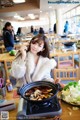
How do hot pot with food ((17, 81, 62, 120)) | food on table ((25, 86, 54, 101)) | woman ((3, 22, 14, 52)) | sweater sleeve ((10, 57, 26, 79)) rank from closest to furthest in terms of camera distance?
hot pot with food ((17, 81, 62, 120)) < food on table ((25, 86, 54, 101)) < sweater sleeve ((10, 57, 26, 79)) < woman ((3, 22, 14, 52))

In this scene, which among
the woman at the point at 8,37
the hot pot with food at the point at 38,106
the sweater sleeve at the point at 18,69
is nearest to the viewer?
the hot pot with food at the point at 38,106

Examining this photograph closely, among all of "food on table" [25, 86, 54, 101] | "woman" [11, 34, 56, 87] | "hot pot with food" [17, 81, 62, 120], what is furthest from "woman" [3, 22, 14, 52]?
"hot pot with food" [17, 81, 62, 120]

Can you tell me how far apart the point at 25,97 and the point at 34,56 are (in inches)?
33.6

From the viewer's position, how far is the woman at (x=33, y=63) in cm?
171

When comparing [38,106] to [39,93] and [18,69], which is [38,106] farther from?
[18,69]

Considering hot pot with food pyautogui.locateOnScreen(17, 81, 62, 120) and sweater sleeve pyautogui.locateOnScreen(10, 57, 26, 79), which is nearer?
hot pot with food pyautogui.locateOnScreen(17, 81, 62, 120)

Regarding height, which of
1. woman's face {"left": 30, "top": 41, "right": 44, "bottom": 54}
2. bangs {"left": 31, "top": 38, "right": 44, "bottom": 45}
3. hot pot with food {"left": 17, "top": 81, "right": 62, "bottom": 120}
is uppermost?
bangs {"left": 31, "top": 38, "right": 44, "bottom": 45}

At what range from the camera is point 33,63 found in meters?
1.81

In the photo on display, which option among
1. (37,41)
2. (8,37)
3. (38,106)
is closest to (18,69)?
(37,41)

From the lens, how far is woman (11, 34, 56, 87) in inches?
67.2

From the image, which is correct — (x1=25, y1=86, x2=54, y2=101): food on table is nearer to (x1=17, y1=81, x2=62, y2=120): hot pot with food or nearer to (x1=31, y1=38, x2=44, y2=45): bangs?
(x1=17, y1=81, x2=62, y2=120): hot pot with food

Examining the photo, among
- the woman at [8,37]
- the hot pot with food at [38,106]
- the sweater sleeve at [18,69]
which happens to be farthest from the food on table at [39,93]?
the woman at [8,37]

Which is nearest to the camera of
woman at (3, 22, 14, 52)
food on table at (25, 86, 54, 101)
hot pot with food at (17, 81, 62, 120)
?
hot pot with food at (17, 81, 62, 120)

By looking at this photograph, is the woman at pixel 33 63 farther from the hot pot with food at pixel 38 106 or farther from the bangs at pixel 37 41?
the hot pot with food at pixel 38 106
